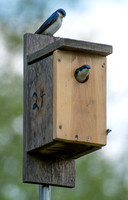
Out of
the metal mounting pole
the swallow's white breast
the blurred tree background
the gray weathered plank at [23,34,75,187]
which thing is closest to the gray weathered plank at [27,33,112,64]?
the gray weathered plank at [23,34,75,187]

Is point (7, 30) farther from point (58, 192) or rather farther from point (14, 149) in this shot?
point (58, 192)

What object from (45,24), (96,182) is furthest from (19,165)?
(45,24)

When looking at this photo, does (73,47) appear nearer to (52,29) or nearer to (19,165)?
(52,29)

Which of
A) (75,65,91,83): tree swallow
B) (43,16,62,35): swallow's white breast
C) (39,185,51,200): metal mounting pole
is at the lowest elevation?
(39,185,51,200): metal mounting pole

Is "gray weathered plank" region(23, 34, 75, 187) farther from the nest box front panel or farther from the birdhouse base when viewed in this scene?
the nest box front panel

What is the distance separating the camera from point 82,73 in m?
5.24

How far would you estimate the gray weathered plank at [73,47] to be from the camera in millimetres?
5242

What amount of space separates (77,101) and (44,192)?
2.07ft

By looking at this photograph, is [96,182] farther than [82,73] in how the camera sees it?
Yes

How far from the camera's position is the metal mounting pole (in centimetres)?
510

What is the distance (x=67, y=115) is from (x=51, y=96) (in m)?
0.17

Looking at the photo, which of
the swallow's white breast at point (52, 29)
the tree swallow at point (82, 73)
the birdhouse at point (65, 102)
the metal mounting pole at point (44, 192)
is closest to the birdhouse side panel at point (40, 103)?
the birdhouse at point (65, 102)

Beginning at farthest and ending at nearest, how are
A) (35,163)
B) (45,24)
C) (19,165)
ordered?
(19,165)
(45,24)
(35,163)

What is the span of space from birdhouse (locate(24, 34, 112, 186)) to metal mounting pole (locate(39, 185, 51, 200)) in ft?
0.78
